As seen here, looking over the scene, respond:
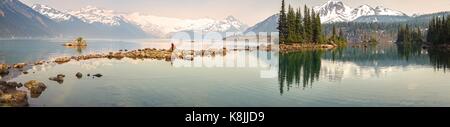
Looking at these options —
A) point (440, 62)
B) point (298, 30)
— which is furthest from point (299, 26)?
point (440, 62)

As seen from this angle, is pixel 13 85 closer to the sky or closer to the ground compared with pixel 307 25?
closer to the ground

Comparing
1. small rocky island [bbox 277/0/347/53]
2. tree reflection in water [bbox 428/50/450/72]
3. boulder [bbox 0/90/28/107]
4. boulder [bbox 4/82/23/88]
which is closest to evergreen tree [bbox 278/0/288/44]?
small rocky island [bbox 277/0/347/53]

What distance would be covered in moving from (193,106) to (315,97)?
11.0m

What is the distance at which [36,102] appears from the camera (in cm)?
3544

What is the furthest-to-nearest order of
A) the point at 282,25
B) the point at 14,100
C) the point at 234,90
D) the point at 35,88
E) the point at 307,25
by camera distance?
the point at 307,25 → the point at 282,25 → the point at 234,90 → the point at 35,88 → the point at 14,100

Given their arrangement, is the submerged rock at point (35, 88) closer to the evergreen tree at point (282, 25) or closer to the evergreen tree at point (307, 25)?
the evergreen tree at point (282, 25)

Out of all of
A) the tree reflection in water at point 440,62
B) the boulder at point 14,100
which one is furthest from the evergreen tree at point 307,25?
the boulder at point 14,100

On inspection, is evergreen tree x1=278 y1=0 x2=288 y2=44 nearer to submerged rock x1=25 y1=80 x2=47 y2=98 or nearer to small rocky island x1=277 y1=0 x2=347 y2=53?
small rocky island x1=277 y1=0 x2=347 y2=53

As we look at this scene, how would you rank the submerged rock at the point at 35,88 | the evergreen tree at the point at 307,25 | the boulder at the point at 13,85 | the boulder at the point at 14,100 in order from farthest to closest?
1. the evergreen tree at the point at 307,25
2. the boulder at the point at 13,85
3. the submerged rock at the point at 35,88
4. the boulder at the point at 14,100

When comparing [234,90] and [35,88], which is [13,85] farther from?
[234,90]

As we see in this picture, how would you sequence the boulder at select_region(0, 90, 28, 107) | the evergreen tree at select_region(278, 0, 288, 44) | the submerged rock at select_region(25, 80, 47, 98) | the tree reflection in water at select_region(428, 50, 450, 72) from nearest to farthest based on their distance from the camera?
the boulder at select_region(0, 90, 28, 107) < the submerged rock at select_region(25, 80, 47, 98) < the tree reflection in water at select_region(428, 50, 450, 72) < the evergreen tree at select_region(278, 0, 288, 44)

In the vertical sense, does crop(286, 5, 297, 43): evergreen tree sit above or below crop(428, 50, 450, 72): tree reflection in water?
above

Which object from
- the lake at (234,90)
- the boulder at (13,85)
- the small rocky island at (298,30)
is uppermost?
the small rocky island at (298,30)

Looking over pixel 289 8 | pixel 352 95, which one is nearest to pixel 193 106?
pixel 352 95
